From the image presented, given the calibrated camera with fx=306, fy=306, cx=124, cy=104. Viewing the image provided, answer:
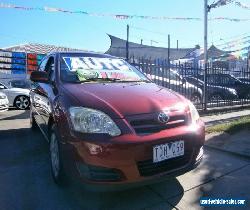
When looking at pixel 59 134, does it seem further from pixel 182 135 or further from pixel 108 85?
pixel 182 135

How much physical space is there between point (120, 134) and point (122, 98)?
1.86 ft

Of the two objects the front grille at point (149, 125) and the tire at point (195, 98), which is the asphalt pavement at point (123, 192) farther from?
the tire at point (195, 98)

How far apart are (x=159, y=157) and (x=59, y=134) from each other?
1105 mm

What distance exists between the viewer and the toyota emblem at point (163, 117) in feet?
10.1

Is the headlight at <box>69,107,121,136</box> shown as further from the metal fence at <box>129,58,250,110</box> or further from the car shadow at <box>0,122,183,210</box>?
the metal fence at <box>129,58,250,110</box>

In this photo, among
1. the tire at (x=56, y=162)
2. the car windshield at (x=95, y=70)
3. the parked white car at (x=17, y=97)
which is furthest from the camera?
the parked white car at (x=17, y=97)

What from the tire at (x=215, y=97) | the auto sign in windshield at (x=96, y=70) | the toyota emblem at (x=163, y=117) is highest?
the auto sign in windshield at (x=96, y=70)

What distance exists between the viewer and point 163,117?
3105 mm

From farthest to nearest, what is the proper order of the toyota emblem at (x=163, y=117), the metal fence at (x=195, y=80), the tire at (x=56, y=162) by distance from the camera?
the metal fence at (x=195, y=80) → the tire at (x=56, y=162) → the toyota emblem at (x=163, y=117)

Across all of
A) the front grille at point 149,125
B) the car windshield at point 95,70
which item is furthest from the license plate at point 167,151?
the car windshield at point 95,70

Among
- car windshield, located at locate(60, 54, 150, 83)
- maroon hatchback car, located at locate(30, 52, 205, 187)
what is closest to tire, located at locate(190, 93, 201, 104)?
car windshield, located at locate(60, 54, 150, 83)

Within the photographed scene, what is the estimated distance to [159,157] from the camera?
117 inches

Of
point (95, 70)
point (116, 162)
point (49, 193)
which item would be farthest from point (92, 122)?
point (95, 70)

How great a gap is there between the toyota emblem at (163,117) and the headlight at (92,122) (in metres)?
0.46
